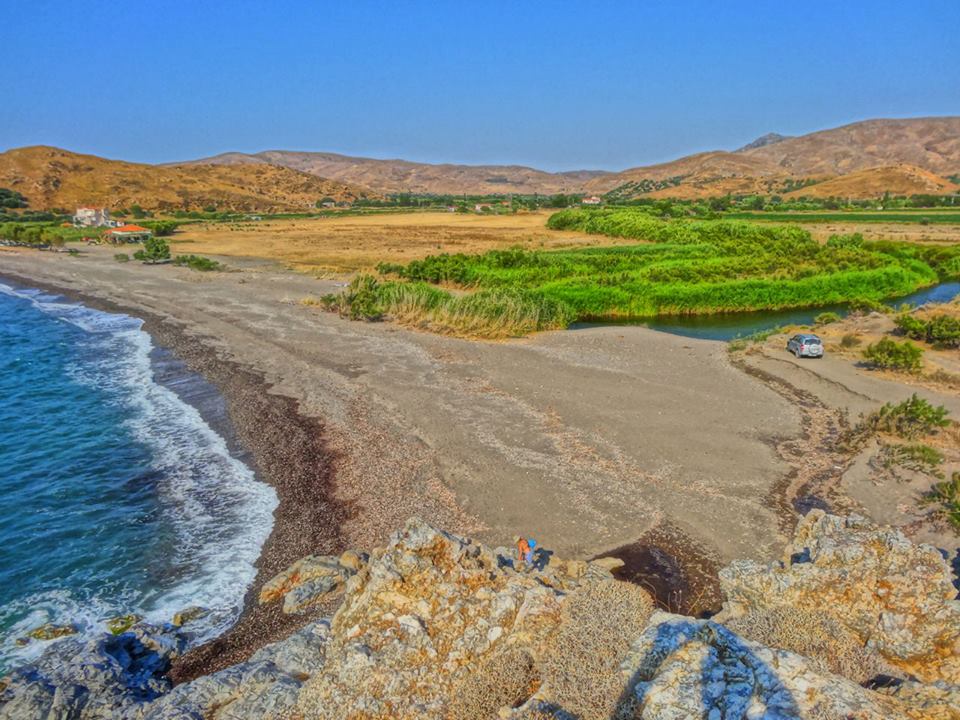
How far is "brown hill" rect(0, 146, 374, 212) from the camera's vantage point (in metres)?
135

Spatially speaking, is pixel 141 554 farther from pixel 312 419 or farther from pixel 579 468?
pixel 579 468

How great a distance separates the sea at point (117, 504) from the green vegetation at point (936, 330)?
112 ft

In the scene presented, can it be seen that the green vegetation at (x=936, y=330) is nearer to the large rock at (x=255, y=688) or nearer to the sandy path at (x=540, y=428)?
the sandy path at (x=540, y=428)

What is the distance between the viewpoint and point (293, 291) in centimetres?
5116

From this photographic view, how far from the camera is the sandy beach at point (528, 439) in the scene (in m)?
15.7

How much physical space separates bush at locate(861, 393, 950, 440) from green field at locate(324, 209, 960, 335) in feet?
67.7

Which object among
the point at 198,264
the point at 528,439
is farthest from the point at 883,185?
the point at 528,439

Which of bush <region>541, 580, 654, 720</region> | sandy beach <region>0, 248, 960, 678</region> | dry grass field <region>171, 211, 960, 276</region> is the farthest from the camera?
dry grass field <region>171, 211, 960, 276</region>

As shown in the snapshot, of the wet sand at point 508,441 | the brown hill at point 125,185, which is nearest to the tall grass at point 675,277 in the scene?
the wet sand at point 508,441

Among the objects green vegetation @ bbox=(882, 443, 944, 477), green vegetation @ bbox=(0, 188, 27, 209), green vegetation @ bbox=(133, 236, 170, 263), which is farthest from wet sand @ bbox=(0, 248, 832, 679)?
green vegetation @ bbox=(0, 188, 27, 209)

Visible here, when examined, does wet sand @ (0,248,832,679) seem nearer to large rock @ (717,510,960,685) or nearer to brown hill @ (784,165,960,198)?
large rock @ (717,510,960,685)

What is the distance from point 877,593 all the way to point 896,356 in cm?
2422

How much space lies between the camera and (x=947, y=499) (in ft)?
54.0

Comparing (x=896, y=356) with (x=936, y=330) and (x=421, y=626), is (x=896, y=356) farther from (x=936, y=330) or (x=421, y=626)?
(x=421, y=626)
